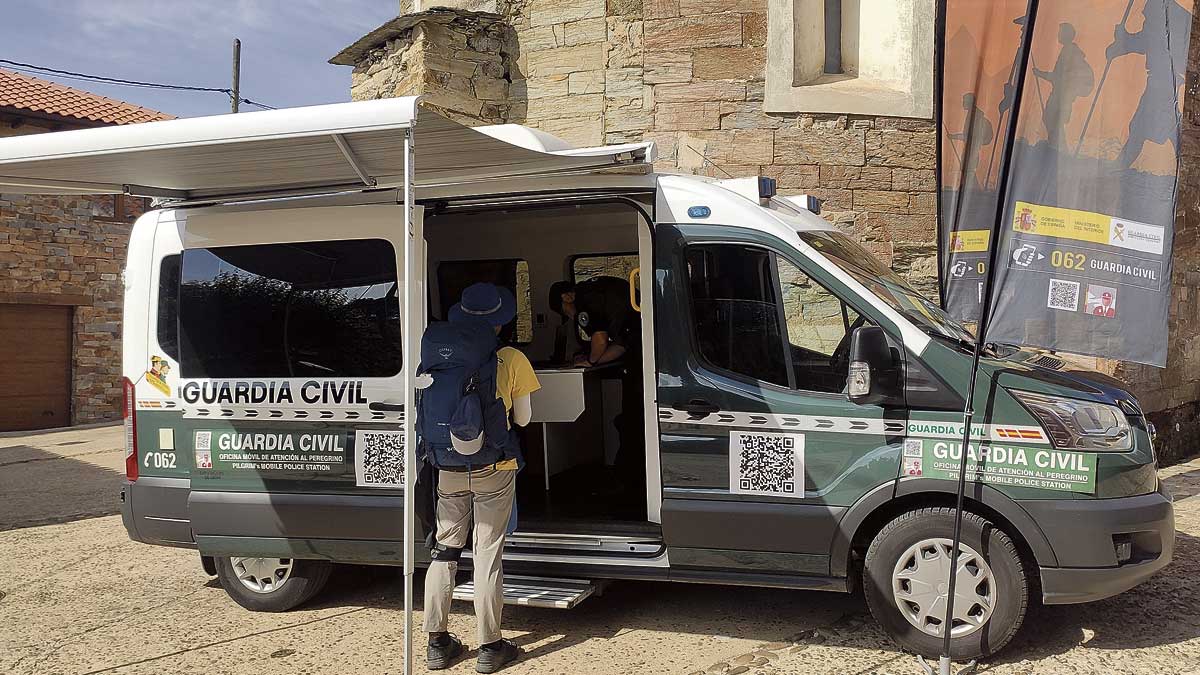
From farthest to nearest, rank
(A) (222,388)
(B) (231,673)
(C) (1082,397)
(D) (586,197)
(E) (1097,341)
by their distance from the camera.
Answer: (A) (222,388), (D) (586,197), (B) (231,673), (C) (1082,397), (E) (1097,341)

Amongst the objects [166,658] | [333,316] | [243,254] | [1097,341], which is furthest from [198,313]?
[1097,341]

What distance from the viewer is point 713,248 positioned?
15.8 ft

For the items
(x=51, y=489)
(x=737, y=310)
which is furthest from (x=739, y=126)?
(x=51, y=489)

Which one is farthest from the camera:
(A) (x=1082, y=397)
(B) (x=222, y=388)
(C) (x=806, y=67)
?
(C) (x=806, y=67)

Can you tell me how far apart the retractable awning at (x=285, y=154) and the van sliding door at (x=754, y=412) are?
718 mm

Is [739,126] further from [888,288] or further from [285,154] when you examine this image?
[285,154]

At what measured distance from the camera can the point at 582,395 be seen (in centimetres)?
606

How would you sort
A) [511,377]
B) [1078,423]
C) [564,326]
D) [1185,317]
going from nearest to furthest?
[1078,423], [511,377], [564,326], [1185,317]

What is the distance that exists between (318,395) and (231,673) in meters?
1.42

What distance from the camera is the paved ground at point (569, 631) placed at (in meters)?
4.57

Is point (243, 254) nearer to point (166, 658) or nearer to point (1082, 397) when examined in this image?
point (166, 658)

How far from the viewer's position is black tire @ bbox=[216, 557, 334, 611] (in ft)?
18.0

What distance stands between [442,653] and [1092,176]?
11.5 ft

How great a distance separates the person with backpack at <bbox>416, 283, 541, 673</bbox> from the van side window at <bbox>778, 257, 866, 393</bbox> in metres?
1.29
